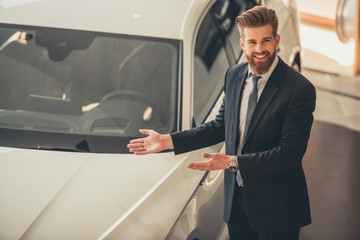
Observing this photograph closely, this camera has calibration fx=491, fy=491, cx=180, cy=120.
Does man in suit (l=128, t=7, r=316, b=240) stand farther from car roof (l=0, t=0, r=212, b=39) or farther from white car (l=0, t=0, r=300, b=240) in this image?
car roof (l=0, t=0, r=212, b=39)

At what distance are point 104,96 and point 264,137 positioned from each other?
112cm

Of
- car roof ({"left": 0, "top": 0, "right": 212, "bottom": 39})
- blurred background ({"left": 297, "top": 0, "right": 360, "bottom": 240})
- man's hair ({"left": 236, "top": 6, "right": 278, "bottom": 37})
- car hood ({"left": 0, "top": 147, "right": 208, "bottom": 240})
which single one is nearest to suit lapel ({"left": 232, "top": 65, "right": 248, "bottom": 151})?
man's hair ({"left": 236, "top": 6, "right": 278, "bottom": 37})

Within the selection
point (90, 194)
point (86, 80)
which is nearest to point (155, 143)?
point (90, 194)

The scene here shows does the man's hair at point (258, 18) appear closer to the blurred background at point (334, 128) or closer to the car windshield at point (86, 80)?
the car windshield at point (86, 80)

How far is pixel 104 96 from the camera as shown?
279 cm

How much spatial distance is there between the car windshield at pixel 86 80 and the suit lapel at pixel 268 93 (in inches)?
30.6

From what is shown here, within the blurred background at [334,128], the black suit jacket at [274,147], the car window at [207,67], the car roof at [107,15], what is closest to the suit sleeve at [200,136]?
the black suit jacket at [274,147]

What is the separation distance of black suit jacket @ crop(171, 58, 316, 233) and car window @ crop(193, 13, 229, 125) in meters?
0.64

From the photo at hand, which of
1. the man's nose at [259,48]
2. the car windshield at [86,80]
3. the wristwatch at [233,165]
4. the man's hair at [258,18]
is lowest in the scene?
the wristwatch at [233,165]

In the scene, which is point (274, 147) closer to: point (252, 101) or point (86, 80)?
point (252, 101)

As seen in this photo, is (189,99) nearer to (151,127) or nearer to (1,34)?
(151,127)

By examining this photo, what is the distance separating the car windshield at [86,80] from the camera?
274cm

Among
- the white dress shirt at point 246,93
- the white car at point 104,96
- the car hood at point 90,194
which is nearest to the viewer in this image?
the white dress shirt at point 246,93

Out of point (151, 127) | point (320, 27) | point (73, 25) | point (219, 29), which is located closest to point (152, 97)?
point (151, 127)
